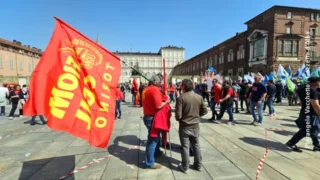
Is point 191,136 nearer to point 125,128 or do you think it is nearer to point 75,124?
point 75,124

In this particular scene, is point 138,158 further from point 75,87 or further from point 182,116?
point 75,87

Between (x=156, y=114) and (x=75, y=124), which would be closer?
(x=75, y=124)

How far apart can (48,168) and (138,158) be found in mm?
1789

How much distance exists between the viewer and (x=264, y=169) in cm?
371

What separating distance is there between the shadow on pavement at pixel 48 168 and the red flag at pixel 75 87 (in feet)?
4.54

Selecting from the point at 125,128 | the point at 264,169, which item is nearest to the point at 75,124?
the point at 264,169

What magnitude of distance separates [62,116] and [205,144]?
3.77 meters

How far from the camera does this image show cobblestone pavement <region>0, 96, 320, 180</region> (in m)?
3.57

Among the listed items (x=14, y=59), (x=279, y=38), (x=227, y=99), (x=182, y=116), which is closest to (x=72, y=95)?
(x=182, y=116)

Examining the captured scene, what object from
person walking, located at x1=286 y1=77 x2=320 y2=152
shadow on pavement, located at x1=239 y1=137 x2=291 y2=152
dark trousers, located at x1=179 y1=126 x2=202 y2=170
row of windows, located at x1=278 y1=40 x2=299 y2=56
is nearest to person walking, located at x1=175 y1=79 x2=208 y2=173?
dark trousers, located at x1=179 y1=126 x2=202 y2=170

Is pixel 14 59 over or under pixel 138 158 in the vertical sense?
over

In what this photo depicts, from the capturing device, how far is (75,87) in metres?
2.86

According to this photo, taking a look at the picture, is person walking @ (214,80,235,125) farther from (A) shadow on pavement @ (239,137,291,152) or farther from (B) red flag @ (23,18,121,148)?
(B) red flag @ (23,18,121,148)

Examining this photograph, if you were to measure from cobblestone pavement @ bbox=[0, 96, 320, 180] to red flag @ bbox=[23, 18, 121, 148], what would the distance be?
50.0 inches
